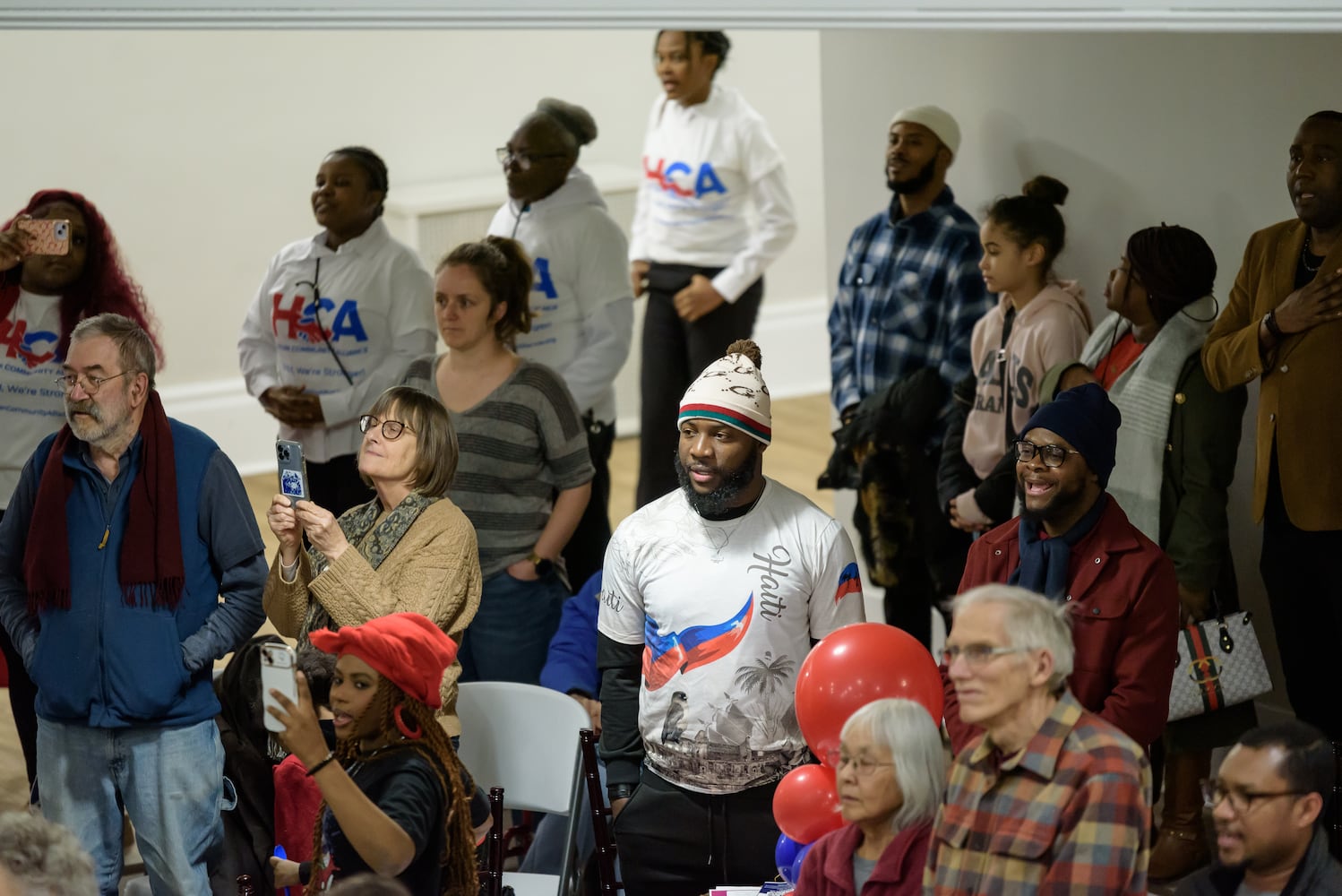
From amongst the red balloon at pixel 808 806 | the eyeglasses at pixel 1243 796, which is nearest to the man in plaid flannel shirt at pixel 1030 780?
the eyeglasses at pixel 1243 796

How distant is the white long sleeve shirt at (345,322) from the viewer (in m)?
5.00

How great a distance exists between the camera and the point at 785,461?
8.18 m

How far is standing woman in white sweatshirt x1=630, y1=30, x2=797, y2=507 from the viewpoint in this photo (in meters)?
6.54

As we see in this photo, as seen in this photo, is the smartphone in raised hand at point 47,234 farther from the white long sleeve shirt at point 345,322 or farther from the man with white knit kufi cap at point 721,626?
the man with white knit kufi cap at point 721,626

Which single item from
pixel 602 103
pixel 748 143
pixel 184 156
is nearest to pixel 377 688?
pixel 748 143

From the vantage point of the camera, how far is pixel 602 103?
28.8 ft

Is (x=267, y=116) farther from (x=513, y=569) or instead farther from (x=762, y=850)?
(x=762, y=850)

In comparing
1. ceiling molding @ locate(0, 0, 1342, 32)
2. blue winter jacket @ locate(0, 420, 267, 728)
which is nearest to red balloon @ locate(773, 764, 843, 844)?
blue winter jacket @ locate(0, 420, 267, 728)

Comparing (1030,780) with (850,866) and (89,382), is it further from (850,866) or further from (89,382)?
(89,382)

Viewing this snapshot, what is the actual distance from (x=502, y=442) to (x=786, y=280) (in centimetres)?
528

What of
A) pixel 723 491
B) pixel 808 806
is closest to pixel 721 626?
pixel 723 491

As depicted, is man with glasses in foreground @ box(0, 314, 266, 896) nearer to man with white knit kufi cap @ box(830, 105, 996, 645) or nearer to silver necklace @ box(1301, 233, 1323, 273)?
man with white knit kufi cap @ box(830, 105, 996, 645)

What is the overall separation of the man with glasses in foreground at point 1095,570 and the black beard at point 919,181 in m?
1.77

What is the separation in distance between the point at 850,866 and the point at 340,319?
2.72m
